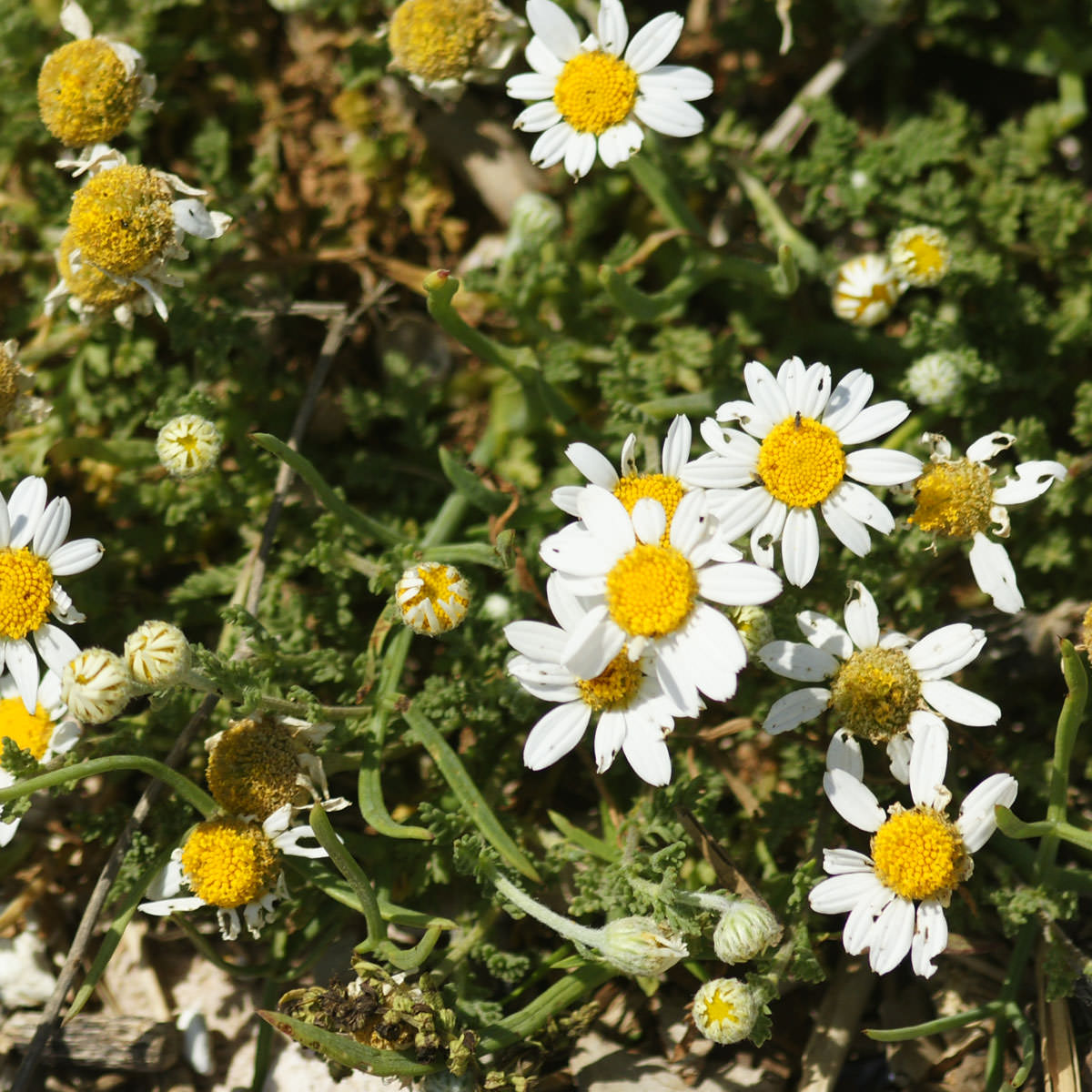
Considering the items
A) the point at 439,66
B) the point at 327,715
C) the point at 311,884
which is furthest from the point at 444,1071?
the point at 439,66

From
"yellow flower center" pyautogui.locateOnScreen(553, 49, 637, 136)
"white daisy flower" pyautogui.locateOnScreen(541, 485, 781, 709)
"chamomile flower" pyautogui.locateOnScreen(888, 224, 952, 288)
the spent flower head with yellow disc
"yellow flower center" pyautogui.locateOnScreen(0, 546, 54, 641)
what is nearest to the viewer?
"white daisy flower" pyautogui.locateOnScreen(541, 485, 781, 709)

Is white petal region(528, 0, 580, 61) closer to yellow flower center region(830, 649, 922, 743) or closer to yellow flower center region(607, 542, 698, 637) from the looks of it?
yellow flower center region(607, 542, 698, 637)

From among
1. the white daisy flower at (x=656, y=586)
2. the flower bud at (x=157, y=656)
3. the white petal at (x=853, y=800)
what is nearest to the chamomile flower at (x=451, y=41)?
the white daisy flower at (x=656, y=586)

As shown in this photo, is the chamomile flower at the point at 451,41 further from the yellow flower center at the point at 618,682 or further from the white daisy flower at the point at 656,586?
the yellow flower center at the point at 618,682

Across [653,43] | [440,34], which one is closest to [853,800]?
[653,43]

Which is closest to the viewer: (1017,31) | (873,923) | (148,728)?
(873,923)

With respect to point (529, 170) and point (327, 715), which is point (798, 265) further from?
point (327, 715)

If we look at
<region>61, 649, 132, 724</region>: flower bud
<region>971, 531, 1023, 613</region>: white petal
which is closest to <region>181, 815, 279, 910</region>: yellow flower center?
<region>61, 649, 132, 724</region>: flower bud
